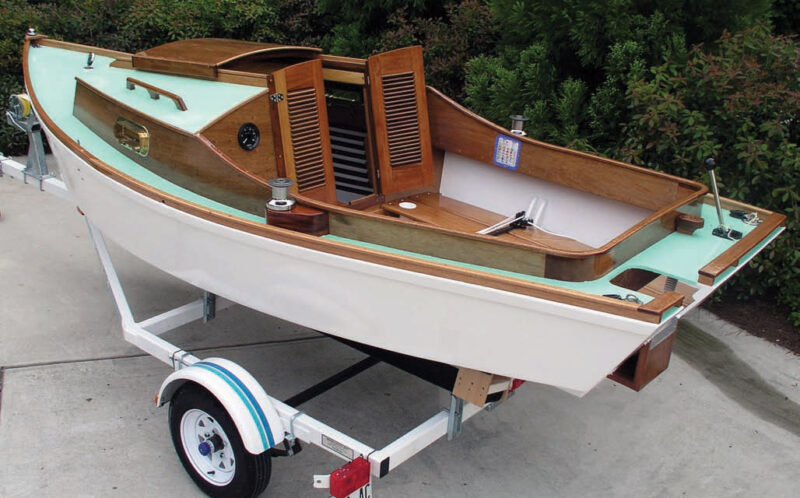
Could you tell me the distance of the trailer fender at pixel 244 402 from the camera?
2762 millimetres

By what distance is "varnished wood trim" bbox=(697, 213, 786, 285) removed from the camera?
259 centimetres

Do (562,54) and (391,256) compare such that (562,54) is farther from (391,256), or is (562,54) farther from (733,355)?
(391,256)

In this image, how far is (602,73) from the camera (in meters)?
5.77

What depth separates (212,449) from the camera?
3.04 m

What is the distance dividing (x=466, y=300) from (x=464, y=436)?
1.28 m

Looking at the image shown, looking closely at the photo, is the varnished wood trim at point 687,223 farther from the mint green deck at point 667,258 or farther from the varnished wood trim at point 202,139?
the varnished wood trim at point 202,139

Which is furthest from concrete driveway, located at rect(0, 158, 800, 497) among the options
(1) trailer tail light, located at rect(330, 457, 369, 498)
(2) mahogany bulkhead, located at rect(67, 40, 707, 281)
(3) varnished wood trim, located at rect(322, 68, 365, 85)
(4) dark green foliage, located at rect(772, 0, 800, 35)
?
(4) dark green foliage, located at rect(772, 0, 800, 35)

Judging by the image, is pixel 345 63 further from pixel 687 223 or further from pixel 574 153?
pixel 687 223

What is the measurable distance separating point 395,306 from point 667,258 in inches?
41.6

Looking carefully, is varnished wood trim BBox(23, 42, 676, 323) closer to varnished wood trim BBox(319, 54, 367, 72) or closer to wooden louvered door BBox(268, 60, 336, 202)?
wooden louvered door BBox(268, 60, 336, 202)

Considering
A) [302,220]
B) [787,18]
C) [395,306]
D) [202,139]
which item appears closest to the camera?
[395,306]

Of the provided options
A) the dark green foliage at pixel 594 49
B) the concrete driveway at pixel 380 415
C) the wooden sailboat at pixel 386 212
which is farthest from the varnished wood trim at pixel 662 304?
the dark green foliage at pixel 594 49

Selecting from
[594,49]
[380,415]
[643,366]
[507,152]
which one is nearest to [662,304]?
[643,366]

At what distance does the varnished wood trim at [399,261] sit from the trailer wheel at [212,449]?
0.67 metres
